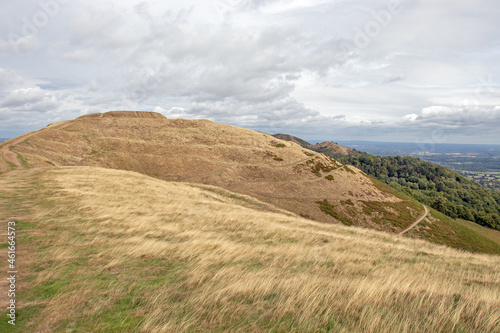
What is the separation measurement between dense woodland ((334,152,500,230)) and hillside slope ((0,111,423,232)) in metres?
46.9

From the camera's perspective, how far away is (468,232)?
6975 centimetres

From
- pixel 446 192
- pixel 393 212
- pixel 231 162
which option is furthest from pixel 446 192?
pixel 231 162

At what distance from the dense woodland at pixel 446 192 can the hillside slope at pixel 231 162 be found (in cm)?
4692

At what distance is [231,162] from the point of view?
71.1m

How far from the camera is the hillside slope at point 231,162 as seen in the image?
59.3m

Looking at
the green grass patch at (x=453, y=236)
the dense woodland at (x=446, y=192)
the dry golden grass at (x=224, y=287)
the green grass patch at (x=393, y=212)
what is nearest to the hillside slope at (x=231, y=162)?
the green grass patch at (x=393, y=212)

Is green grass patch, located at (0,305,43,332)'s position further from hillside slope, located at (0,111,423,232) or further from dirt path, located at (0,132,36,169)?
hillside slope, located at (0,111,423,232)

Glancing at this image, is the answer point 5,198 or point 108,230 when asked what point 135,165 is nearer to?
point 5,198

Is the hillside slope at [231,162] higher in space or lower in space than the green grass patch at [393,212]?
higher

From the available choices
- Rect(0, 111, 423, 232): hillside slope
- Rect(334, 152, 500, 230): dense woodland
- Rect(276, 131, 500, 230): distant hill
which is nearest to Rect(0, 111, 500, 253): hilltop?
Rect(0, 111, 423, 232): hillside slope

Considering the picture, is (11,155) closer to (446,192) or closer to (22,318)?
(22,318)

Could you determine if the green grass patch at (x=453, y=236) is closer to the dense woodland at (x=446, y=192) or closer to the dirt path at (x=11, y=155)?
the dense woodland at (x=446, y=192)

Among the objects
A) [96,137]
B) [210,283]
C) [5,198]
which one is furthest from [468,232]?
[96,137]

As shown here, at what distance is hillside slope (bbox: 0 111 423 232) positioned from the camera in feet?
→ 195
